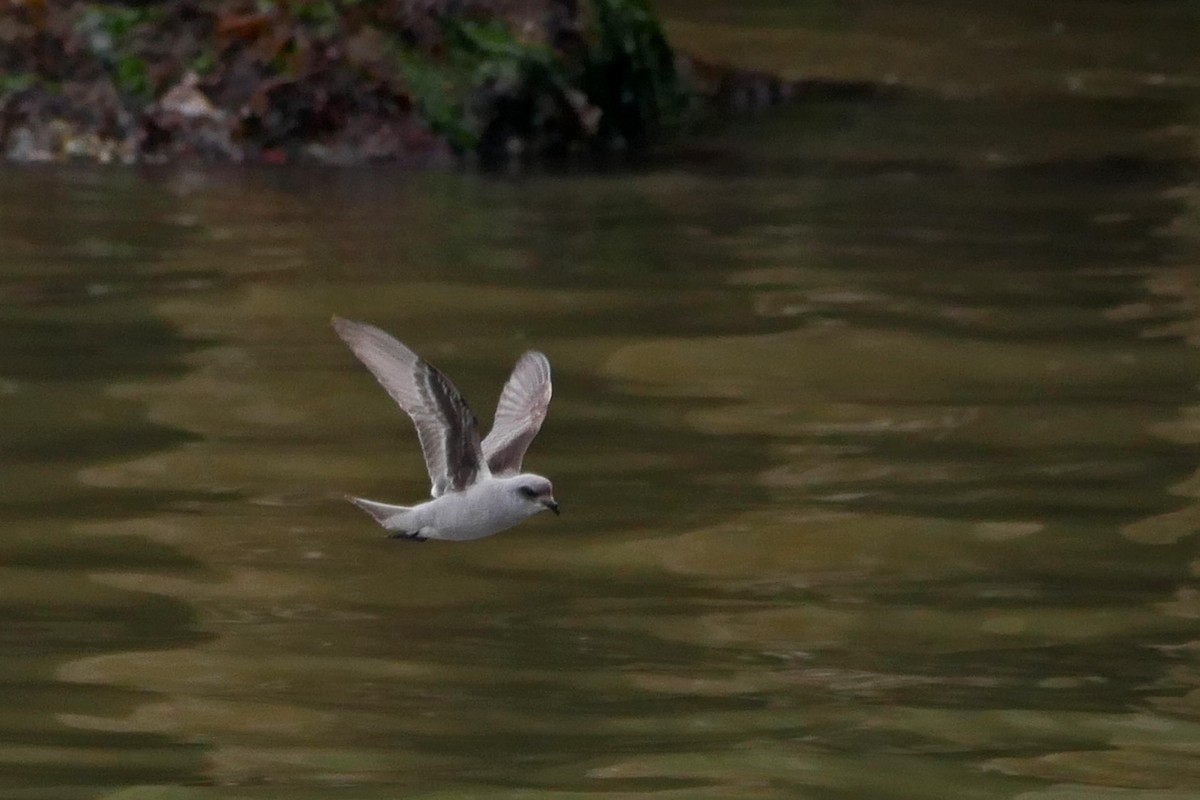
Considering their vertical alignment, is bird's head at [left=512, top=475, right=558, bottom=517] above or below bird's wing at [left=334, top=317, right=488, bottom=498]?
below

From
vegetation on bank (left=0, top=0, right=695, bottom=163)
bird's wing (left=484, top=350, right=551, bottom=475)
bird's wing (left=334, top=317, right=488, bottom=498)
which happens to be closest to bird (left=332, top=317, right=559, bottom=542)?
bird's wing (left=334, top=317, right=488, bottom=498)

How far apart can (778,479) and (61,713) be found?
2.13 m

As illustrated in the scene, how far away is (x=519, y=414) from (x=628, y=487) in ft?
4.47

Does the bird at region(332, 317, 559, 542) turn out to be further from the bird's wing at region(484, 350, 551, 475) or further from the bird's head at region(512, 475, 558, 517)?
the bird's wing at region(484, 350, 551, 475)

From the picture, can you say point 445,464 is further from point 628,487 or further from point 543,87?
point 543,87

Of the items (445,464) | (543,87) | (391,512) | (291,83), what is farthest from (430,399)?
(543,87)

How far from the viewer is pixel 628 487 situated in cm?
651

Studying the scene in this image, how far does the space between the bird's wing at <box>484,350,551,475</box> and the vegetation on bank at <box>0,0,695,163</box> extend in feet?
16.4

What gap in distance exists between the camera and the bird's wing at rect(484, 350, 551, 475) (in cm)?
496

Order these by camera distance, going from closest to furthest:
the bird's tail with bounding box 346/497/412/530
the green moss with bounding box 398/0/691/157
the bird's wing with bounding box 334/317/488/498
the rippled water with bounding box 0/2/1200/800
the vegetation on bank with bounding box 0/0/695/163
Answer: the bird's wing with bounding box 334/317/488/498 → the bird's tail with bounding box 346/497/412/530 → the rippled water with bounding box 0/2/1200/800 → the vegetation on bank with bounding box 0/0/695/163 → the green moss with bounding box 398/0/691/157

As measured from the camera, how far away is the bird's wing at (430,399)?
450 centimetres

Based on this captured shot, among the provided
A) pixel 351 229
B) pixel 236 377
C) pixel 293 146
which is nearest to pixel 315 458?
pixel 236 377

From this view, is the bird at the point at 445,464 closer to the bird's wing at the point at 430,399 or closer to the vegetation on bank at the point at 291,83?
the bird's wing at the point at 430,399

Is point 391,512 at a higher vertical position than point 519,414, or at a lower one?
lower
